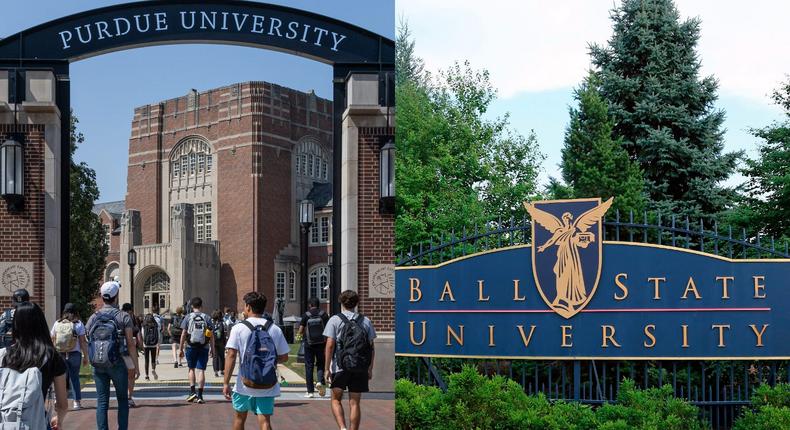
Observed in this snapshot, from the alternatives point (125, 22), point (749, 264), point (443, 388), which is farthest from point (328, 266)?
point (749, 264)

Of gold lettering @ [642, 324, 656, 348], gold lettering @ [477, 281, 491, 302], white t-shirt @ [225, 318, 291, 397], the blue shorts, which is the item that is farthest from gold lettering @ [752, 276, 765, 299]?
the blue shorts

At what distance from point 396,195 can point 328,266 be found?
→ 0.71m

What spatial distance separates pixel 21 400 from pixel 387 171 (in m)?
3.27

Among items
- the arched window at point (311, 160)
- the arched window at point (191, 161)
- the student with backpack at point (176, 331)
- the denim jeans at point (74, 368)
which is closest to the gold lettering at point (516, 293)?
the arched window at point (311, 160)

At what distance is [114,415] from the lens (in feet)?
21.9

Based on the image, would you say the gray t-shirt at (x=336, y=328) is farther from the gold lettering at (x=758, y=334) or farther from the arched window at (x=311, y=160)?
the gold lettering at (x=758, y=334)

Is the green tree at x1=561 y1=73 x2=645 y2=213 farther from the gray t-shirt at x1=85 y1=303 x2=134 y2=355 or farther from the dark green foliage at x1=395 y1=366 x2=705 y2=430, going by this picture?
the gray t-shirt at x1=85 y1=303 x2=134 y2=355

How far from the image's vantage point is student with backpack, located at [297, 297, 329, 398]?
6.61 m

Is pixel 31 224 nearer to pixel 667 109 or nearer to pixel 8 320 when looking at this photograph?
pixel 8 320

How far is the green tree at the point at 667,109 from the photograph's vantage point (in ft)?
20.2

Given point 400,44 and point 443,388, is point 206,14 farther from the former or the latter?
point 443,388

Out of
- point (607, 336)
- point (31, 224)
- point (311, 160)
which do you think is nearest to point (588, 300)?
point (607, 336)

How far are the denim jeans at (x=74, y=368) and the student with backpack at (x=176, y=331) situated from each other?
2.23 ft

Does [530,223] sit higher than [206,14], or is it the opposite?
[206,14]
